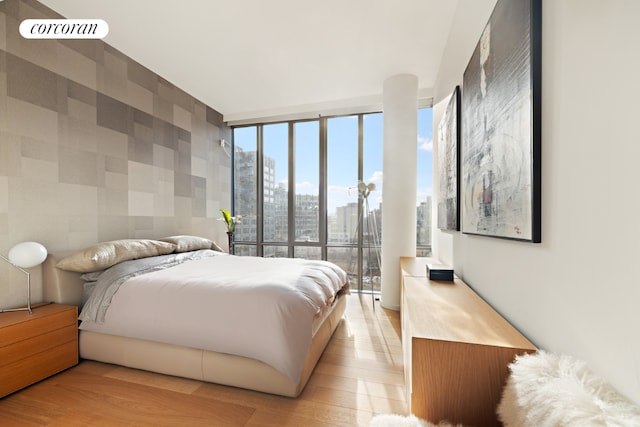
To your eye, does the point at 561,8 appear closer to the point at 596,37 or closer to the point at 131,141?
the point at 596,37

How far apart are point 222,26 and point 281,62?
0.74m

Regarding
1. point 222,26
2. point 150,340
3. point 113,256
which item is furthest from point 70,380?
point 222,26

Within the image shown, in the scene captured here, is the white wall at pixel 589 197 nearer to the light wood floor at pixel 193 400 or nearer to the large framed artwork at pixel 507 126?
the large framed artwork at pixel 507 126

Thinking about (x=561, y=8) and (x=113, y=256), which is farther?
(x=113, y=256)

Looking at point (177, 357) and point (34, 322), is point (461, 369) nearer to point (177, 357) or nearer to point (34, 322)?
point (177, 357)

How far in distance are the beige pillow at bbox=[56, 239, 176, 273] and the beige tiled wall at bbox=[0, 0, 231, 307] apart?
0.41 meters

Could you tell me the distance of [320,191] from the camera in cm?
424

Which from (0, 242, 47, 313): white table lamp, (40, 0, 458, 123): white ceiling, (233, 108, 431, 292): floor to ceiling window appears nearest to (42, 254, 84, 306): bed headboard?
(0, 242, 47, 313): white table lamp

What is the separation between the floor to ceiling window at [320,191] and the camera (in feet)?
12.7

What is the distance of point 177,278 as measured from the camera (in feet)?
6.21

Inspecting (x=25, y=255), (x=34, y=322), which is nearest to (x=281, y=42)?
(x=25, y=255)

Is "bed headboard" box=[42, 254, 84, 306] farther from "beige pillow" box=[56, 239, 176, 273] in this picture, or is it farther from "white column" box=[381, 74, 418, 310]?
"white column" box=[381, 74, 418, 310]

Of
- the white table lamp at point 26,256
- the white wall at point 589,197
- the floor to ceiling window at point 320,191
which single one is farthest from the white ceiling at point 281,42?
the white table lamp at point 26,256

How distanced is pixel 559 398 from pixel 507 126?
102cm
